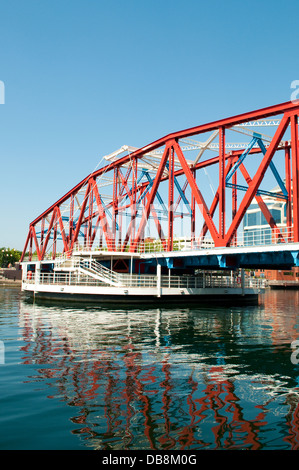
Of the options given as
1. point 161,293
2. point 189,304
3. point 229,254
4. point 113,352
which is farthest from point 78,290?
point 113,352

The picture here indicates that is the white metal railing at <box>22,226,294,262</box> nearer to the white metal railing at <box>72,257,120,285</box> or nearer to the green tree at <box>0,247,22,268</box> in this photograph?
the white metal railing at <box>72,257,120,285</box>

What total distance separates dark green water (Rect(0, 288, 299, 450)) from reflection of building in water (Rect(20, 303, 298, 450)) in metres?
0.03

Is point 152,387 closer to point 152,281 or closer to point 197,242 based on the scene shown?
point 197,242

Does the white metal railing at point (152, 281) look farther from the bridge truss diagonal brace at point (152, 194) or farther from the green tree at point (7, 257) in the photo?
the green tree at point (7, 257)

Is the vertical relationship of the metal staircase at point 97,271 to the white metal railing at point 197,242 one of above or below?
below

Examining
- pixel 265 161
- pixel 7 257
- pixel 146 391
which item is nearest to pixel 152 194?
pixel 265 161

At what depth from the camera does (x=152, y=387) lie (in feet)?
37.2

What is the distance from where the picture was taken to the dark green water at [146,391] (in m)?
7.92

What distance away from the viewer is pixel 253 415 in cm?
916

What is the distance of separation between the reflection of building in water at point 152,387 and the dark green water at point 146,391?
0.09 feet

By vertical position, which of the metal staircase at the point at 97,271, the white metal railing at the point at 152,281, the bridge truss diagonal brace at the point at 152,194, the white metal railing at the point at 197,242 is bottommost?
the white metal railing at the point at 152,281

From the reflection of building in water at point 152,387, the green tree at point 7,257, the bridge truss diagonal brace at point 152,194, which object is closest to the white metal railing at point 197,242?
the bridge truss diagonal brace at point 152,194

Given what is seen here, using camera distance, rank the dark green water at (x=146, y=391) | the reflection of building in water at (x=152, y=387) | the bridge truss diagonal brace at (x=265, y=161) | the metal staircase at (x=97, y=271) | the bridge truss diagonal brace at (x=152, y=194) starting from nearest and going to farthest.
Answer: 1. the dark green water at (x=146, y=391)
2. the reflection of building in water at (x=152, y=387)
3. the bridge truss diagonal brace at (x=265, y=161)
4. the metal staircase at (x=97, y=271)
5. the bridge truss diagonal brace at (x=152, y=194)

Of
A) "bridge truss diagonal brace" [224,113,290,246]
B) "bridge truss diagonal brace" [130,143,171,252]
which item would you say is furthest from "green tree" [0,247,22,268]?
"bridge truss diagonal brace" [224,113,290,246]
